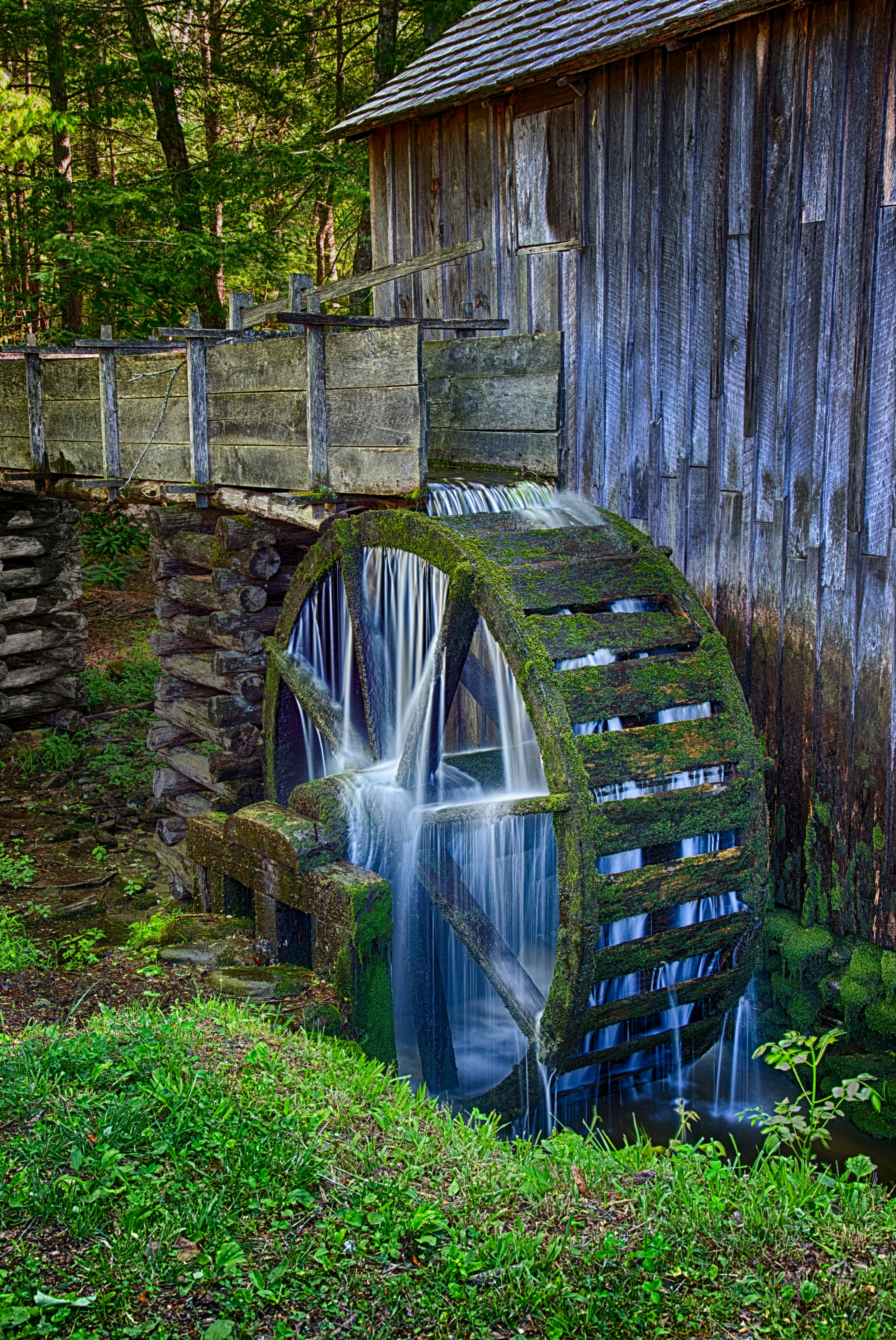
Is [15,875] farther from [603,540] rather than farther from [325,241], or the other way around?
[325,241]

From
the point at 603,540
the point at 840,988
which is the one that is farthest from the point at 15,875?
the point at 840,988

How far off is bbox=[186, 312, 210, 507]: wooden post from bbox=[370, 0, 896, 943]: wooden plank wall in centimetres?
220

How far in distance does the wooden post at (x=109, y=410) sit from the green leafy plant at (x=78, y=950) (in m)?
3.27

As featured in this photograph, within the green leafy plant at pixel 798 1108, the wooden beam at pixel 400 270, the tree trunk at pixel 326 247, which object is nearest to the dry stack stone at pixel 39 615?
the wooden beam at pixel 400 270

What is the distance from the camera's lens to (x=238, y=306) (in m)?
7.53

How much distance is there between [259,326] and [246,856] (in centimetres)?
324

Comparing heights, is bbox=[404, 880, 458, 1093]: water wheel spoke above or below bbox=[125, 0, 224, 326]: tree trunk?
below

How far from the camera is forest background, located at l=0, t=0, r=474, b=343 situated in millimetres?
13727

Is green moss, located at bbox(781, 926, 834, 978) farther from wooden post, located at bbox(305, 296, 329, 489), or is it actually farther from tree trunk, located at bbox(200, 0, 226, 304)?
tree trunk, located at bbox(200, 0, 226, 304)

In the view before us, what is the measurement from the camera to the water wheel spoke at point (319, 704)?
7008mm

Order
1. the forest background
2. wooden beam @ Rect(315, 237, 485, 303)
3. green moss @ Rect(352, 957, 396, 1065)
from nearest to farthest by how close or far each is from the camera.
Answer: green moss @ Rect(352, 957, 396, 1065) < wooden beam @ Rect(315, 237, 485, 303) < the forest background

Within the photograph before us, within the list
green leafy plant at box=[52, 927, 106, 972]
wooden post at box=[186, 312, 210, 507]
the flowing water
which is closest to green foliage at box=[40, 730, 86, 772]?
green leafy plant at box=[52, 927, 106, 972]

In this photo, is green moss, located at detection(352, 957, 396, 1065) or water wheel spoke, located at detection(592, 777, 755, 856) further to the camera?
green moss, located at detection(352, 957, 396, 1065)

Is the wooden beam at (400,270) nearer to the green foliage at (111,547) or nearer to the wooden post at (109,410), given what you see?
the wooden post at (109,410)
